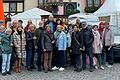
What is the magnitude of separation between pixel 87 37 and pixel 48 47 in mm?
1553

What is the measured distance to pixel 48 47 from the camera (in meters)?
12.6

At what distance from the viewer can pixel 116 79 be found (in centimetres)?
1124

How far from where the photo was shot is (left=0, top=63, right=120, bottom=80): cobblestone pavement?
11.5m

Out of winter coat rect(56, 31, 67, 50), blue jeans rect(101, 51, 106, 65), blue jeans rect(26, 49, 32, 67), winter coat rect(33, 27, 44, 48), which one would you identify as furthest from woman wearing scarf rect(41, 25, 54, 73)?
blue jeans rect(101, 51, 106, 65)

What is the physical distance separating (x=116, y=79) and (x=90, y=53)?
193cm

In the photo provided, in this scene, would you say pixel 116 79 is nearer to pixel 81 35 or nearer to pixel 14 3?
pixel 81 35

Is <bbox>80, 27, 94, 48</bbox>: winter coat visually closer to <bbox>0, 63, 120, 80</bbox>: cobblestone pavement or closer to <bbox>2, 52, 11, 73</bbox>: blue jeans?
<bbox>0, 63, 120, 80</bbox>: cobblestone pavement

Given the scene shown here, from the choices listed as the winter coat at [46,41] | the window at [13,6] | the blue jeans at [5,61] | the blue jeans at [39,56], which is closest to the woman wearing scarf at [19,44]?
the blue jeans at [5,61]

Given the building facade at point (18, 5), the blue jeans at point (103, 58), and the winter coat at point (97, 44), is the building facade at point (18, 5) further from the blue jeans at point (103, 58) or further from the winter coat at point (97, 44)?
the winter coat at point (97, 44)

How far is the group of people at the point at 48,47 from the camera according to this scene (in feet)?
40.5

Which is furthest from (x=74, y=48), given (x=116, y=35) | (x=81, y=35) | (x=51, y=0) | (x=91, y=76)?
(x=51, y=0)

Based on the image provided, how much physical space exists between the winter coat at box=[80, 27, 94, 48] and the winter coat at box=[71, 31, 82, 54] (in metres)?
0.16

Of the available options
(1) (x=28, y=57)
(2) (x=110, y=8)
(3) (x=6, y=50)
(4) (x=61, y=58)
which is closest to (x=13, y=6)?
(2) (x=110, y=8)

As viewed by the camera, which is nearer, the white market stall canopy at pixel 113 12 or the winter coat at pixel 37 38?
the winter coat at pixel 37 38
